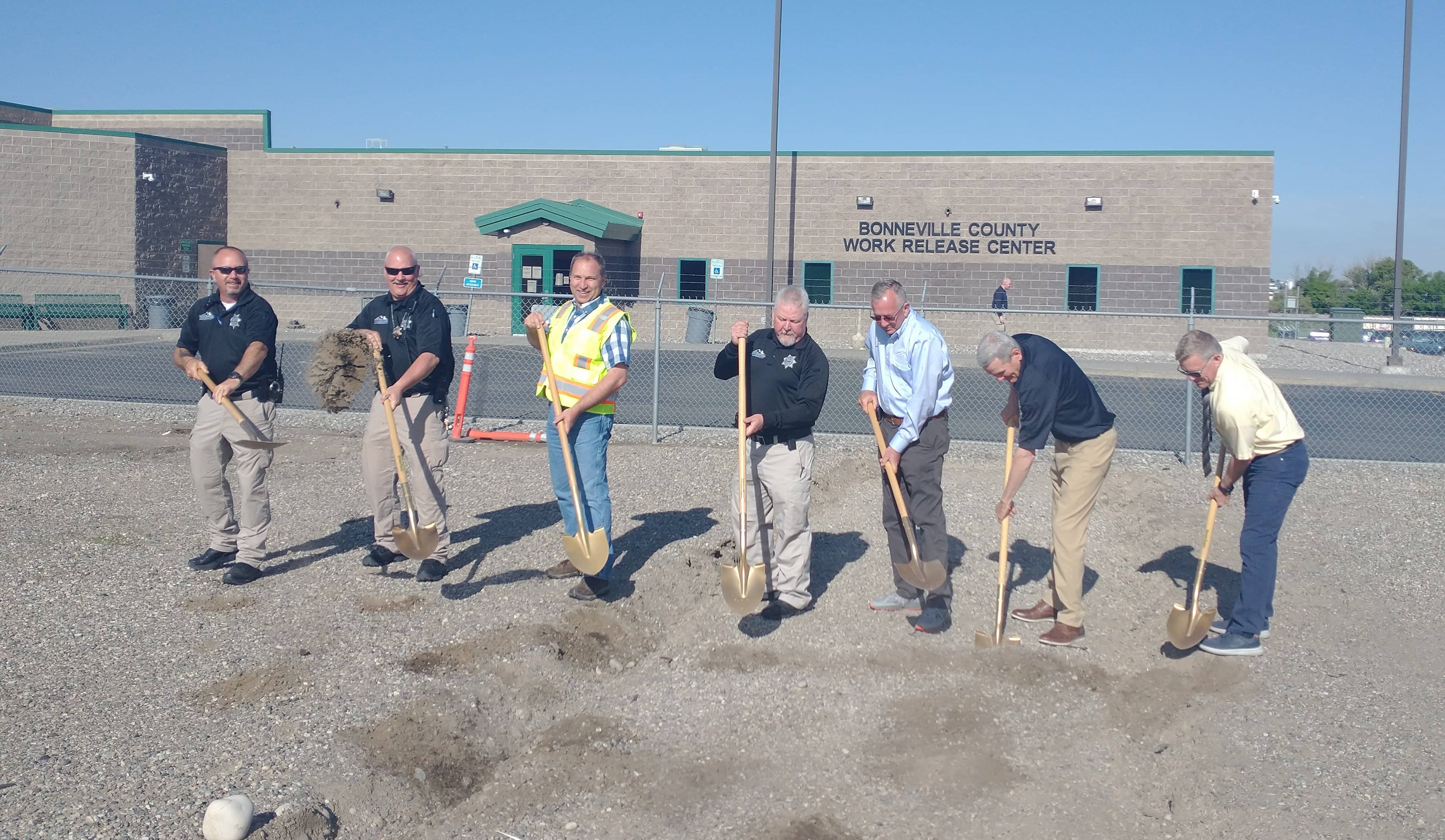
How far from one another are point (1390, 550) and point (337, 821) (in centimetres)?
728

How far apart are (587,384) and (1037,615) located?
2.87m

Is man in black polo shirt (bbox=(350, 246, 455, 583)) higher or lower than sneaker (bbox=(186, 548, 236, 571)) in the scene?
higher

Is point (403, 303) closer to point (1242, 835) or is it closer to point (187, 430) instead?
point (1242, 835)

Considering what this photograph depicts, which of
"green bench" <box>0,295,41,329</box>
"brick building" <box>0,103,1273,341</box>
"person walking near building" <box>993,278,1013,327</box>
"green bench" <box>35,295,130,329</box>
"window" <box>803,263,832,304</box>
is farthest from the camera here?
"window" <box>803,263,832,304</box>

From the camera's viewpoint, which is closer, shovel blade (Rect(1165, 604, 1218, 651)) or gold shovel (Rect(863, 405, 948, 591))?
shovel blade (Rect(1165, 604, 1218, 651))

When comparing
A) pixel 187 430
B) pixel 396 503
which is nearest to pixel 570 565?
pixel 396 503

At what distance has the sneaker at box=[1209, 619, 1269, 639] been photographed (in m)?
5.95

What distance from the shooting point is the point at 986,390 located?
14.6m

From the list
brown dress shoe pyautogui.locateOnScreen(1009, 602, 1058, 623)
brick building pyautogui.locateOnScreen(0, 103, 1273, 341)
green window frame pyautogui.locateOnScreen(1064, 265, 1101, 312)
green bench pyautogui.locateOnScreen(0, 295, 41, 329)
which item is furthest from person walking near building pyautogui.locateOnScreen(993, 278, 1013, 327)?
green bench pyautogui.locateOnScreen(0, 295, 41, 329)

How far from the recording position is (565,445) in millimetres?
6172

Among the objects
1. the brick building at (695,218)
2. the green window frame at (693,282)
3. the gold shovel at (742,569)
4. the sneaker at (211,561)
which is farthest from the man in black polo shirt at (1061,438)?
the green window frame at (693,282)

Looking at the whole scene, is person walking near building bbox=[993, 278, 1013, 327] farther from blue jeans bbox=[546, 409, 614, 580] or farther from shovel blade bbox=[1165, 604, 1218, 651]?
blue jeans bbox=[546, 409, 614, 580]

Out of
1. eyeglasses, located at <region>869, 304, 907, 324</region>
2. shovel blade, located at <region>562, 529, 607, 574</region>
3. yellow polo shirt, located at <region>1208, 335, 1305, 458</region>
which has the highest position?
eyeglasses, located at <region>869, 304, 907, 324</region>

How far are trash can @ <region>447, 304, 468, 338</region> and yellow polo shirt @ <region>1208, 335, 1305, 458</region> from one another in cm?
1660
